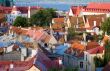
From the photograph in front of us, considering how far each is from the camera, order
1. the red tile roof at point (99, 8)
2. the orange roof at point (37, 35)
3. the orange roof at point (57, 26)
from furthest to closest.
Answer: the red tile roof at point (99, 8)
the orange roof at point (57, 26)
the orange roof at point (37, 35)

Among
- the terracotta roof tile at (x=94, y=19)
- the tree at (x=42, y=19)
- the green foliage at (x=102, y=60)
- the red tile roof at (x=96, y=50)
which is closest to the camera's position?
the green foliage at (x=102, y=60)

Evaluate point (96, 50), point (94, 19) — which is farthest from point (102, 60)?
point (94, 19)

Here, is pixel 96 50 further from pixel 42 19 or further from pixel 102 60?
pixel 42 19

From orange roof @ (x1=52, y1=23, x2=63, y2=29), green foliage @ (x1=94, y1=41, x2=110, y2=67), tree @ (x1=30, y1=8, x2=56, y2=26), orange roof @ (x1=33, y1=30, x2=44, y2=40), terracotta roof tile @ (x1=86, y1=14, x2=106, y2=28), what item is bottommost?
tree @ (x1=30, y1=8, x2=56, y2=26)

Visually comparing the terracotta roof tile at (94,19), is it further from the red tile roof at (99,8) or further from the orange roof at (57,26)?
the red tile roof at (99,8)

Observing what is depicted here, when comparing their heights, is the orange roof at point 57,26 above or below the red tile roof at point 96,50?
below

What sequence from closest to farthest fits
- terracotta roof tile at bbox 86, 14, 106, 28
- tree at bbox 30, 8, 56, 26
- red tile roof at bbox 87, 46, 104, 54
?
1. red tile roof at bbox 87, 46, 104, 54
2. terracotta roof tile at bbox 86, 14, 106, 28
3. tree at bbox 30, 8, 56, 26

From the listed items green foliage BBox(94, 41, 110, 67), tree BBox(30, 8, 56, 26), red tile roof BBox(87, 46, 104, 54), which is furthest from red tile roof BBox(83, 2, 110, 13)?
green foliage BBox(94, 41, 110, 67)

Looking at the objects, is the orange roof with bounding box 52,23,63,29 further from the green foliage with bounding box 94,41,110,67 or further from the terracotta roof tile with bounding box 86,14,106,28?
the green foliage with bounding box 94,41,110,67

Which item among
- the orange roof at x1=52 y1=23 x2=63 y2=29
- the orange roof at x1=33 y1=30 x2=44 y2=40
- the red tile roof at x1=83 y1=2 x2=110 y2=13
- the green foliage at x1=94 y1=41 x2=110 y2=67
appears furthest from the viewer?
the red tile roof at x1=83 y1=2 x2=110 y2=13

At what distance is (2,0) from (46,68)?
108327mm

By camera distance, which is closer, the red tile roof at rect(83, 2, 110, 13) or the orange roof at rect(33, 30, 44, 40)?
the orange roof at rect(33, 30, 44, 40)

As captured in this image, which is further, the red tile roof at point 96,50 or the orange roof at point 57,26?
the orange roof at point 57,26

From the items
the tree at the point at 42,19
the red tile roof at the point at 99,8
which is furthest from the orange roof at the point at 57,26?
the red tile roof at the point at 99,8
